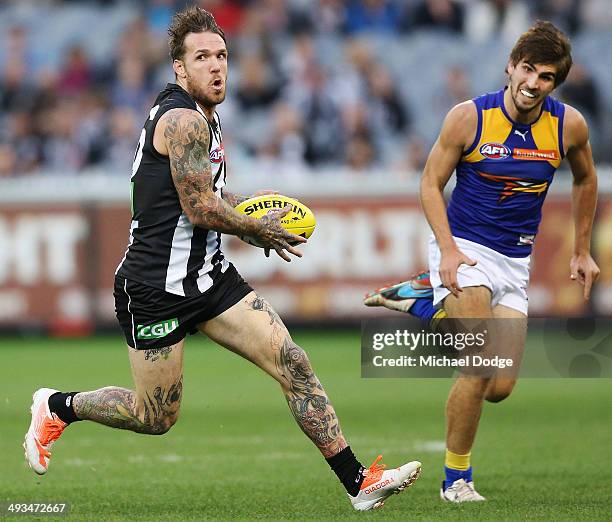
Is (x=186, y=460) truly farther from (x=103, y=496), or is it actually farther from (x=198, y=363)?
(x=198, y=363)

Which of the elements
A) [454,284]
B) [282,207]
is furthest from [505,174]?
[282,207]

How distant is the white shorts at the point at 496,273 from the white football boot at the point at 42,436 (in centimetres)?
228

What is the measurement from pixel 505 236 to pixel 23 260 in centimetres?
979

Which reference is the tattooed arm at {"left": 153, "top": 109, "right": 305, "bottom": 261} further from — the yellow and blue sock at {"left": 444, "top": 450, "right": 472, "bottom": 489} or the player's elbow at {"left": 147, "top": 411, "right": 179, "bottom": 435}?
the yellow and blue sock at {"left": 444, "top": 450, "right": 472, "bottom": 489}

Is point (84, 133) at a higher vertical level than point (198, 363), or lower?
higher

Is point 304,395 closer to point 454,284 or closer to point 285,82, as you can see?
point 454,284

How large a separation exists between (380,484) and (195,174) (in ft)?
6.03

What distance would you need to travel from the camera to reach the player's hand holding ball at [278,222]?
258 inches

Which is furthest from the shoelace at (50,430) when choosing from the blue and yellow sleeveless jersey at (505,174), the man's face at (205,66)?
the blue and yellow sleeveless jersey at (505,174)

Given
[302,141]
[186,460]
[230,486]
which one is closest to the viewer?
[230,486]

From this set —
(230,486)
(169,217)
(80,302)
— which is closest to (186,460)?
(230,486)

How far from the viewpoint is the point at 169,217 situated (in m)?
6.67

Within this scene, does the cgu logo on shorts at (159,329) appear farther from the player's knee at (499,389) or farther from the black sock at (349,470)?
the player's knee at (499,389)

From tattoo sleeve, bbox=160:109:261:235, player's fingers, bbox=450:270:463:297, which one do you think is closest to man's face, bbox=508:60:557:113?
player's fingers, bbox=450:270:463:297
